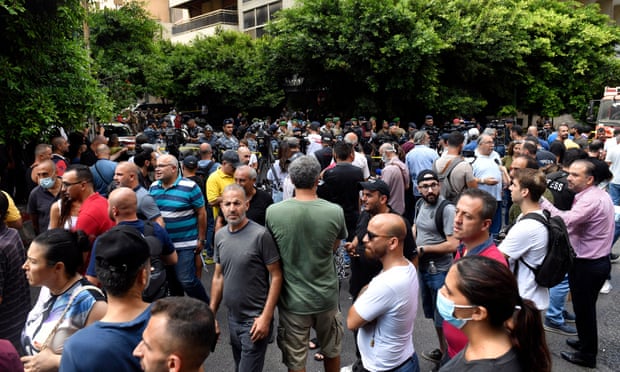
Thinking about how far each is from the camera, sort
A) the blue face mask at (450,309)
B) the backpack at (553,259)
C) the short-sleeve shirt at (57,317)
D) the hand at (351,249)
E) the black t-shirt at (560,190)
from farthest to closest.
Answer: the black t-shirt at (560,190)
the hand at (351,249)
the backpack at (553,259)
the short-sleeve shirt at (57,317)
the blue face mask at (450,309)

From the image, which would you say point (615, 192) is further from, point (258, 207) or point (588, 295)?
point (258, 207)

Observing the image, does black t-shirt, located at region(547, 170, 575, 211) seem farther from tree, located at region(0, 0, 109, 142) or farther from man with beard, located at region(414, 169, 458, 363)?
tree, located at region(0, 0, 109, 142)

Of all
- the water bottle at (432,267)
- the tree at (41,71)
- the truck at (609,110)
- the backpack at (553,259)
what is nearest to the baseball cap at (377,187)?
the water bottle at (432,267)

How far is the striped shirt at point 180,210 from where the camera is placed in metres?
4.57

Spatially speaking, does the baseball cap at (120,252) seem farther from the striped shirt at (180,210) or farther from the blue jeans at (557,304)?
the blue jeans at (557,304)

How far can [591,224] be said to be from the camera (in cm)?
407

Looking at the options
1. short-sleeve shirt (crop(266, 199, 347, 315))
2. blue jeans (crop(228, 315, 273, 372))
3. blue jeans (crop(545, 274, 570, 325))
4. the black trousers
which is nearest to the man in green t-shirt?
short-sleeve shirt (crop(266, 199, 347, 315))

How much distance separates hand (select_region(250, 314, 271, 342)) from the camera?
3031mm

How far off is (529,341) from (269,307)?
1.70 metres

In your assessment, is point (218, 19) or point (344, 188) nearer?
point (344, 188)

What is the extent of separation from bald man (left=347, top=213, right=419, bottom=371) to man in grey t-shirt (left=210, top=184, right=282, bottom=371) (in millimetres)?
657

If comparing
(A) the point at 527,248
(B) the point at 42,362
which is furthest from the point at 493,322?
(B) the point at 42,362

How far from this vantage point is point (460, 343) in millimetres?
2527

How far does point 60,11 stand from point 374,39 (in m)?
11.0
